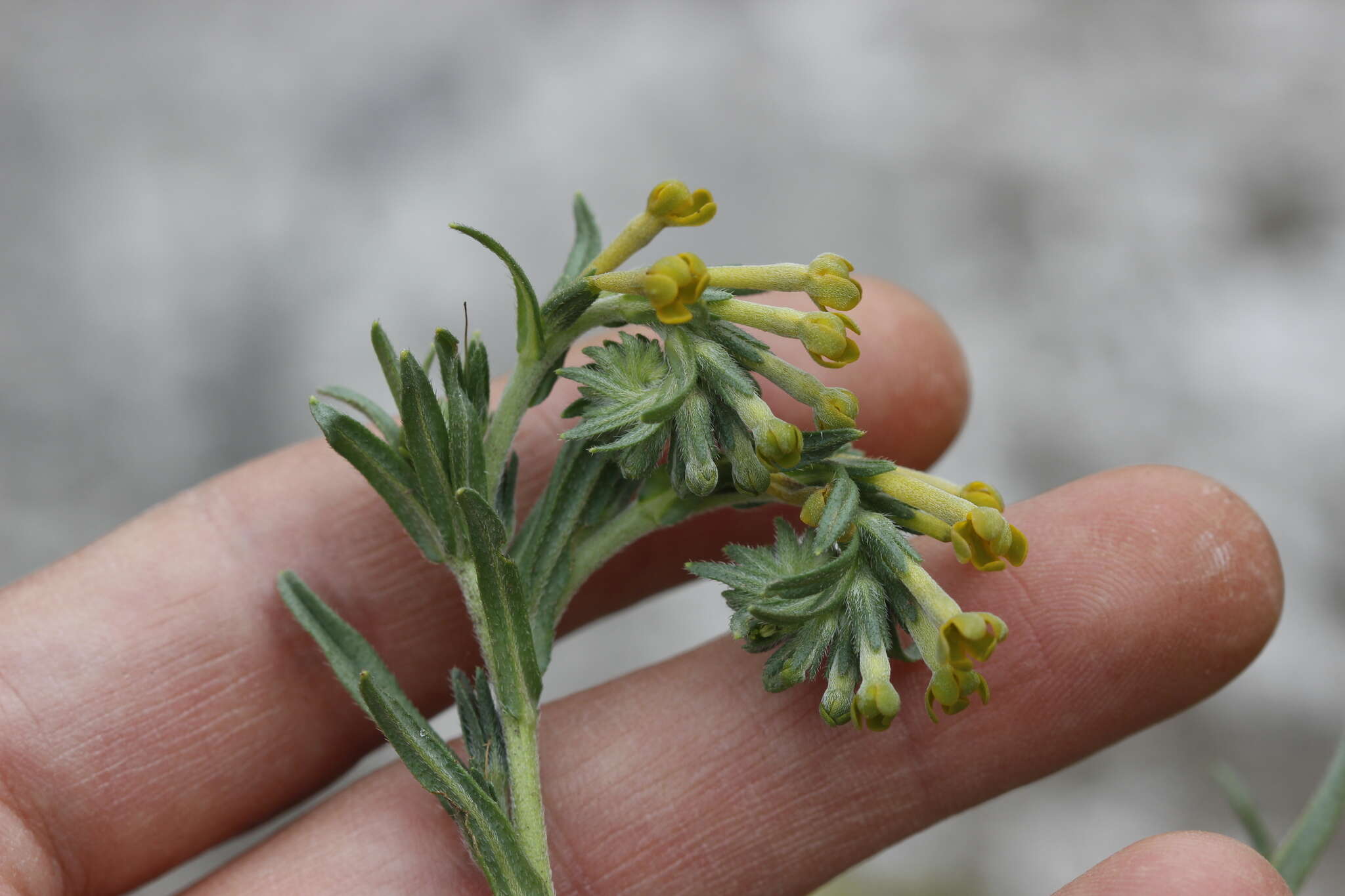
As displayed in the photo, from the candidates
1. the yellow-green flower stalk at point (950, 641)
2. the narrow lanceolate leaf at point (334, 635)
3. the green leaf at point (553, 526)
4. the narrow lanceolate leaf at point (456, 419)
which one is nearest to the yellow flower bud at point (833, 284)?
the yellow-green flower stalk at point (950, 641)

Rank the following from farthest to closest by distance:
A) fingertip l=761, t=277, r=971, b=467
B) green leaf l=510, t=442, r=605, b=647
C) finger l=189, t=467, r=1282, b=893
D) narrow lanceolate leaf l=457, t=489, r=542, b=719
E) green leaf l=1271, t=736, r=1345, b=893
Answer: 1. fingertip l=761, t=277, r=971, b=467
2. green leaf l=1271, t=736, r=1345, b=893
3. finger l=189, t=467, r=1282, b=893
4. green leaf l=510, t=442, r=605, b=647
5. narrow lanceolate leaf l=457, t=489, r=542, b=719

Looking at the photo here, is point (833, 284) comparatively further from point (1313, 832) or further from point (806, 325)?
point (1313, 832)

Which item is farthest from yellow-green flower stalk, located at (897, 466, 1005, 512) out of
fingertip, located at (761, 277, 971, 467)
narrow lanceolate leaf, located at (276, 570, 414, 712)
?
narrow lanceolate leaf, located at (276, 570, 414, 712)

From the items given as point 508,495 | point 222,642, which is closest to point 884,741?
point 508,495

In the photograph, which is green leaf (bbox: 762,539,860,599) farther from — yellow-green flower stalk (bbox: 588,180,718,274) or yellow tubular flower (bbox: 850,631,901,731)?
yellow-green flower stalk (bbox: 588,180,718,274)

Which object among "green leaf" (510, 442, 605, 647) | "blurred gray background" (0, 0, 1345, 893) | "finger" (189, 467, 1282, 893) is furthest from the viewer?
"blurred gray background" (0, 0, 1345, 893)

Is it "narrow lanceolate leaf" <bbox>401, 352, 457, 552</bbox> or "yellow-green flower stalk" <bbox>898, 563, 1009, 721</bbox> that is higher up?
"narrow lanceolate leaf" <bbox>401, 352, 457, 552</bbox>

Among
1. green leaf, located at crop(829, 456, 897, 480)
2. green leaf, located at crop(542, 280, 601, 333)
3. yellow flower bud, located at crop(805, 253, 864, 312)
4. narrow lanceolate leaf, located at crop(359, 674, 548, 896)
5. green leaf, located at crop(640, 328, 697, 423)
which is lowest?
narrow lanceolate leaf, located at crop(359, 674, 548, 896)
